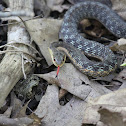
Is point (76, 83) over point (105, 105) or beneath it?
beneath

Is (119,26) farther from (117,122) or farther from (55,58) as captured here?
(117,122)

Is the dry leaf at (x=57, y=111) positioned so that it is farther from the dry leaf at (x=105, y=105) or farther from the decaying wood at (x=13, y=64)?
the decaying wood at (x=13, y=64)

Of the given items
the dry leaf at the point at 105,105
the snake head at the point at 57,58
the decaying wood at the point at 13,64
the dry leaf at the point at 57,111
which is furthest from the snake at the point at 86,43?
the dry leaf at the point at 105,105

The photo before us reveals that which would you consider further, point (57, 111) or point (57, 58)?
point (57, 58)

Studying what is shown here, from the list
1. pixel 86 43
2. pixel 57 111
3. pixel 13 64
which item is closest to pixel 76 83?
pixel 57 111

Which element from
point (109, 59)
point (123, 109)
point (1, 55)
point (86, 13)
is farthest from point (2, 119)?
point (86, 13)

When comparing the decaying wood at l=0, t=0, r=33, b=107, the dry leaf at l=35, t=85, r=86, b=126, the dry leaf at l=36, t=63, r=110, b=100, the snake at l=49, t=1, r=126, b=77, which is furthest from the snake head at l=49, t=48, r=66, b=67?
the dry leaf at l=35, t=85, r=86, b=126

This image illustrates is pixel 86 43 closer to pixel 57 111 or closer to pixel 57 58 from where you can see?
pixel 57 58

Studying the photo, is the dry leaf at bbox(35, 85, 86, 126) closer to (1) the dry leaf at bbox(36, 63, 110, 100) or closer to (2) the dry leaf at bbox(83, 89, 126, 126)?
(1) the dry leaf at bbox(36, 63, 110, 100)
